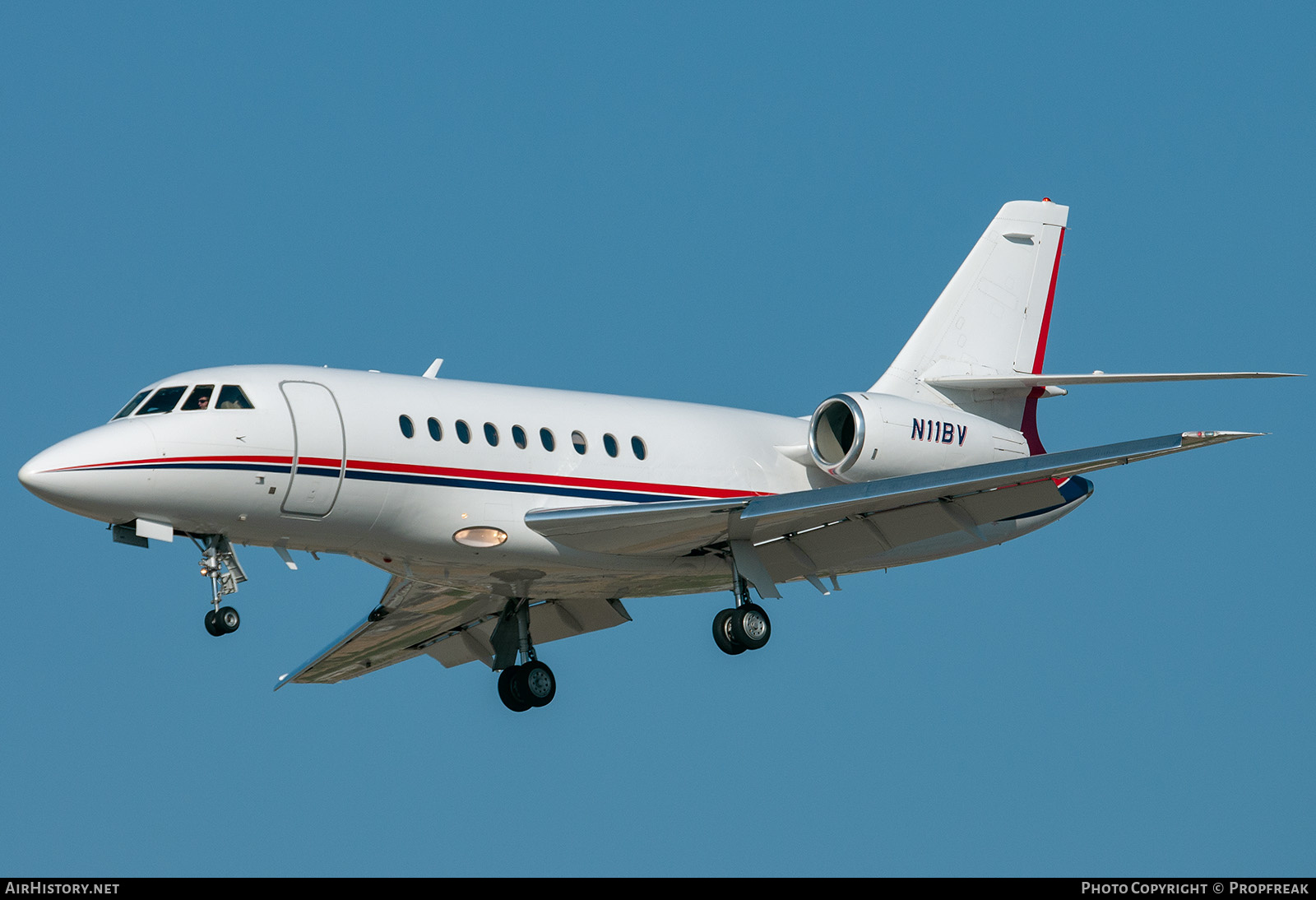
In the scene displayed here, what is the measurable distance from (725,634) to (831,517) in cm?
201

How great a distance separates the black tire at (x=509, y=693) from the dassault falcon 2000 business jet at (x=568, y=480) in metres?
0.03

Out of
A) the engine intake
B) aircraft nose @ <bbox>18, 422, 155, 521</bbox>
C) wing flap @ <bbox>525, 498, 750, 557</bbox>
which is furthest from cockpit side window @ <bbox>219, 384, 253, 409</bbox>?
the engine intake

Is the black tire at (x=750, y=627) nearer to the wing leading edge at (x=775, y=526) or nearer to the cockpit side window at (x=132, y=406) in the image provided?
the wing leading edge at (x=775, y=526)

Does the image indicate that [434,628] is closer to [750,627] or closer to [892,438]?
[750,627]

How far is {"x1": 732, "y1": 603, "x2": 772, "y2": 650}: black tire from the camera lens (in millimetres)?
22422

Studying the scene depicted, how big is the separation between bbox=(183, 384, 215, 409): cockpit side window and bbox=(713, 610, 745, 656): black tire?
7.01 meters

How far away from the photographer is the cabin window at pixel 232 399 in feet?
65.6

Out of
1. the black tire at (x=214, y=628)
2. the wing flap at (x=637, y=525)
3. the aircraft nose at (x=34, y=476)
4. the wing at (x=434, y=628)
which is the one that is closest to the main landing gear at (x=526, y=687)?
the wing at (x=434, y=628)

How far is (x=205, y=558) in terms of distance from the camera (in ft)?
65.6

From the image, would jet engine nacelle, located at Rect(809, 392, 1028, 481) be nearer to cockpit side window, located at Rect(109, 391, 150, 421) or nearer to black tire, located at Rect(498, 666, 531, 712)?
black tire, located at Rect(498, 666, 531, 712)
